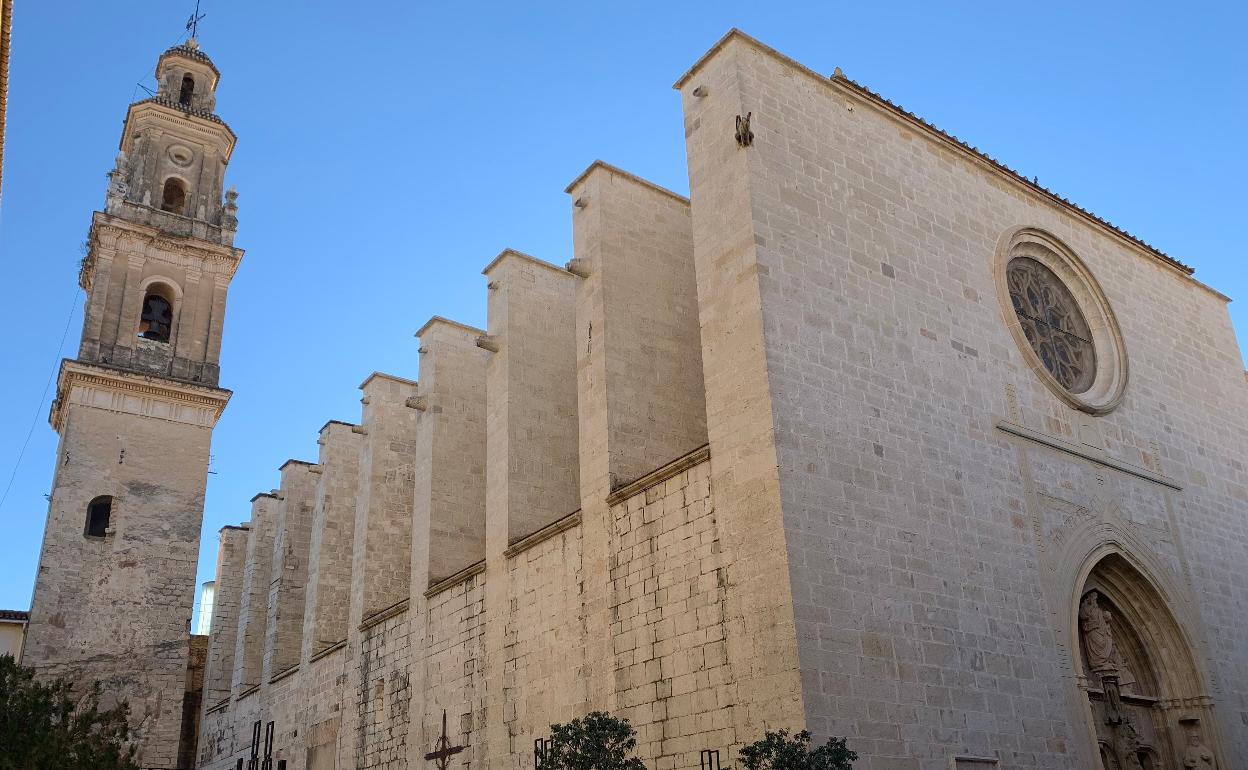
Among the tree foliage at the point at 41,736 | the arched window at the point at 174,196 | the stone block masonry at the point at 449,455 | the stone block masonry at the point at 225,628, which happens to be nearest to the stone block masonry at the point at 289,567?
the stone block masonry at the point at 225,628

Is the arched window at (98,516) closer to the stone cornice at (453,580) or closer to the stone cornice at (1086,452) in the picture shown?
the stone cornice at (453,580)

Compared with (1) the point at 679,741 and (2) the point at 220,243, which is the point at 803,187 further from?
(2) the point at 220,243

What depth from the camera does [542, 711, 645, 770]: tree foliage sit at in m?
7.58

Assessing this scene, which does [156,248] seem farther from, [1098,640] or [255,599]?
[1098,640]

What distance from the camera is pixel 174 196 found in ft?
77.6

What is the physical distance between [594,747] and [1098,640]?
607 cm

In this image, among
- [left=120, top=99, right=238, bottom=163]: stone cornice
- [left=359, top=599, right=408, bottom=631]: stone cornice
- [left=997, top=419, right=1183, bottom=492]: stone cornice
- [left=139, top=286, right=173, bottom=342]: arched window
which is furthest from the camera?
[left=120, top=99, right=238, bottom=163]: stone cornice

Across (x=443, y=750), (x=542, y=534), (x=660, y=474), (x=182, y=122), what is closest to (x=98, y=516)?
(x=182, y=122)

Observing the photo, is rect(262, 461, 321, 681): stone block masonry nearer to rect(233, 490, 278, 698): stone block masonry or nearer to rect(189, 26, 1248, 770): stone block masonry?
rect(233, 490, 278, 698): stone block masonry

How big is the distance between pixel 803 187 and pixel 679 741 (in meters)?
5.36

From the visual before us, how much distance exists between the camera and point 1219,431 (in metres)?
14.1

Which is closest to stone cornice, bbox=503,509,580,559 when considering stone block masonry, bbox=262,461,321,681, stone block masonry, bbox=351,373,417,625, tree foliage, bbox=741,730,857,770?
stone block masonry, bbox=351,373,417,625

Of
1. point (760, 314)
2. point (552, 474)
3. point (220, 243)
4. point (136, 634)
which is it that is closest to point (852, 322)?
point (760, 314)

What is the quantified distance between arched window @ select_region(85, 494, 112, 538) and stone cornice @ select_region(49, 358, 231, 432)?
180 cm
